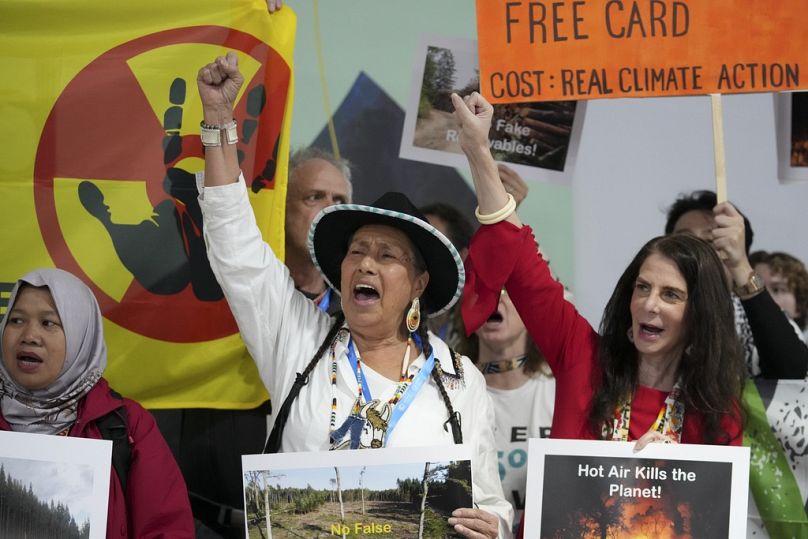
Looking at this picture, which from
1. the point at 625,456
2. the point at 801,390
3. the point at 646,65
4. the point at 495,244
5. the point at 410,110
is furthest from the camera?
the point at 410,110

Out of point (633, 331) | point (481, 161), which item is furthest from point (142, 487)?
point (633, 331)

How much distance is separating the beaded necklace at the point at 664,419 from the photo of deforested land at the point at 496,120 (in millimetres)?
1392

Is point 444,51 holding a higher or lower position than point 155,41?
higher

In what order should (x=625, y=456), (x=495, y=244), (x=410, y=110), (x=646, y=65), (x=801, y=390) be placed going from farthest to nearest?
(x=410, y=110)
(x=646, y=65)
(x=801, y=390)
(x=495, y=244)
(x=625, y=456)

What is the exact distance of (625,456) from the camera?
9.50ft

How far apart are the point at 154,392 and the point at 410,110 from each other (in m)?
1.55

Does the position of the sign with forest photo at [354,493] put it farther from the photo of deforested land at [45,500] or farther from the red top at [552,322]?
the red top at [552,322]

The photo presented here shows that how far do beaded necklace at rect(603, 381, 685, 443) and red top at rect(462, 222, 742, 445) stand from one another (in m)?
0.02

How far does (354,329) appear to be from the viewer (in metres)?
3.23

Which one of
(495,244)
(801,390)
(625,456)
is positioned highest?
(495,244)

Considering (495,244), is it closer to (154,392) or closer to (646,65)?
(646,65)

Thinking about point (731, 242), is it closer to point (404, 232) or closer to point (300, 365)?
point (404, 232)

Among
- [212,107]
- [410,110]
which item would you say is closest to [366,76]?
[410,110]

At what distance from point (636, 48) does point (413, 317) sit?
1.25 m
